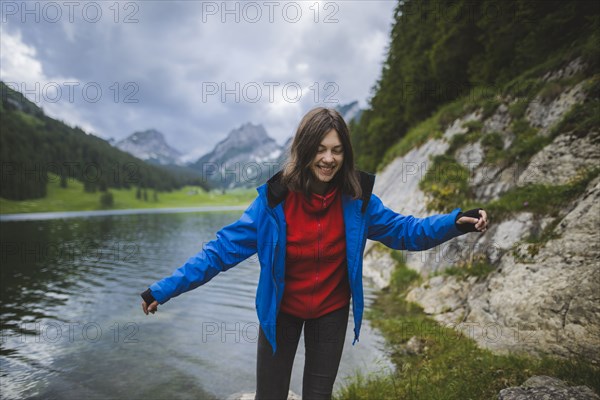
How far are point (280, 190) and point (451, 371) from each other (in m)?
4.60

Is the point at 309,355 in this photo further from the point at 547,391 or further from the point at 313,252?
the point at 547,391

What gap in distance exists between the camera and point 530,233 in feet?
26.6

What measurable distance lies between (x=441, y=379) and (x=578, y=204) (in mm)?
4874

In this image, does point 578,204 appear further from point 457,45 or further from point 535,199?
point 457,45

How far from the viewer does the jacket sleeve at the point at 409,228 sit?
11.0ft

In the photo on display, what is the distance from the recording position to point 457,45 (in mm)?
19078

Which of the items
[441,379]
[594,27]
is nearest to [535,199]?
[441,379]

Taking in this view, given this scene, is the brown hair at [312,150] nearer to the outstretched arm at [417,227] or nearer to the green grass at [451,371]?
the outstretched arm at [417,227]

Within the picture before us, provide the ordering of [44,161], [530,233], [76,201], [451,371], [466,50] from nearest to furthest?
[451,371] → [530,233] → [466,50] → [76,201] → [44,161]

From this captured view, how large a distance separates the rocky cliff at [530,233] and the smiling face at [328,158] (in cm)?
487

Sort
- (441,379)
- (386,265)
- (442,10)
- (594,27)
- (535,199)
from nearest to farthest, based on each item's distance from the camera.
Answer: (441,379) < (535,199) < (594,27) < (386,265) < (442,10)

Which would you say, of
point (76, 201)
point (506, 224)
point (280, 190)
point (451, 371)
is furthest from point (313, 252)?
point (76, 201)

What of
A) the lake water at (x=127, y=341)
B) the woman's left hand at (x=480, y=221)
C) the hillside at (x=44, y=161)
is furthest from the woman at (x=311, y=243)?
the hillside at (x=44, y=161)

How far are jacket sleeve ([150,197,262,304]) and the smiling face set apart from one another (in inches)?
24.0
